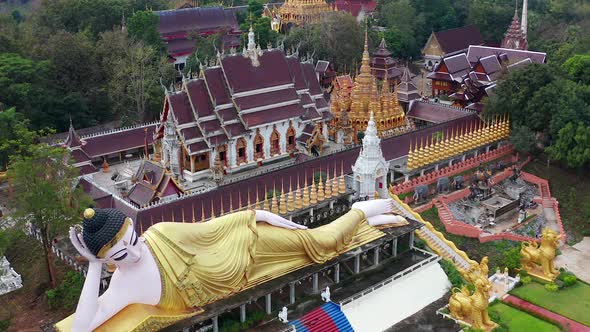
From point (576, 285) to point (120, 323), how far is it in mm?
18546

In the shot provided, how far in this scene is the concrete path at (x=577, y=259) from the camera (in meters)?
27.6

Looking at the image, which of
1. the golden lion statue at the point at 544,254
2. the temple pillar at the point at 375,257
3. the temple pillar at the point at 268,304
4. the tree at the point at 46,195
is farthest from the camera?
the golden lion statue at the point at 544,254

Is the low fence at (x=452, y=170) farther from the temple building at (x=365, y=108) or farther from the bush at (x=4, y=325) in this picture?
the bush at (x=4, y=325)

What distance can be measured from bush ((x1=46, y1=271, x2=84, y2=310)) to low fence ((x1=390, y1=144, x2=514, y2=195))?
15.3 meters

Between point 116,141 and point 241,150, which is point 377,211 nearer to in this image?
point 241,150

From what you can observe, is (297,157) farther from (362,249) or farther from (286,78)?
(362,249)

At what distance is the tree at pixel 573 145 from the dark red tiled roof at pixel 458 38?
3226cm

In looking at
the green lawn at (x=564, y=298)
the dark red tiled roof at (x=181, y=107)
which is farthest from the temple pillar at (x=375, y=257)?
the dark red tiled roof at (x=181, y=107)

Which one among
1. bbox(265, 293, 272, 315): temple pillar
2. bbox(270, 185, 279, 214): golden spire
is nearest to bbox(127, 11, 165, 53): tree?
bbox(270, 185, 279, 214): golden spire

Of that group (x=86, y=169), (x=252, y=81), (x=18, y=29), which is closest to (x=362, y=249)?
(x=252, y=81)

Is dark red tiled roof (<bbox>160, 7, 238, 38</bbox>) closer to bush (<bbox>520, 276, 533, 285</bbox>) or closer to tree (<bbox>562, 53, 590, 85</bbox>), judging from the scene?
tree (<bbox>562, 53, 590, 85</bbox>)

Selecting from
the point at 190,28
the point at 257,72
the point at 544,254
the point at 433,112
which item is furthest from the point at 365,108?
the point at 190,28

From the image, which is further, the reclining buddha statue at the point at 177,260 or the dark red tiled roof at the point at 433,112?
the dark red tiled roof at the point at 433,112

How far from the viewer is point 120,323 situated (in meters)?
18.3
